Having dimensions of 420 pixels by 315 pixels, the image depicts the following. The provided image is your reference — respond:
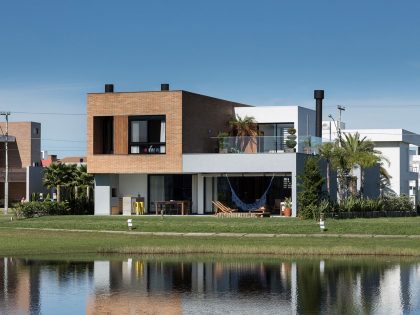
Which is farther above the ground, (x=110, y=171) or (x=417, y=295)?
(x=110, y=171)

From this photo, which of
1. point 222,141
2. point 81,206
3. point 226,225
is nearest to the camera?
point 226,225

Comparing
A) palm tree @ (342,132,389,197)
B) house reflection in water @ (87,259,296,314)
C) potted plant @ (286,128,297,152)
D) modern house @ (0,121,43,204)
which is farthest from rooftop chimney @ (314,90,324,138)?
house reflection in water @ (87,259,296,314)

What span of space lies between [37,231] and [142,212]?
13.4 metres

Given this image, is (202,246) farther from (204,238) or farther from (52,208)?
(52,208)

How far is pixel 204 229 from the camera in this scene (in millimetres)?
47562

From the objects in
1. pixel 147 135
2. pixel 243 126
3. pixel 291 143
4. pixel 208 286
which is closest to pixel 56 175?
pixel 147 135

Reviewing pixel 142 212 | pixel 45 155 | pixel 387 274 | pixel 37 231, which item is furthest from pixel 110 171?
pixel 45 155

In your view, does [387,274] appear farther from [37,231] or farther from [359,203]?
[359,203]

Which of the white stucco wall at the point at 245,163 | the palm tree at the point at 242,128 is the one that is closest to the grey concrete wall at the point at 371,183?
the palm tree at the point at 242,128

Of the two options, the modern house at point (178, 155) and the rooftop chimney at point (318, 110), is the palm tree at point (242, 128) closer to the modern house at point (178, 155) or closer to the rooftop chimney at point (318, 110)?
the modern house at point (178, 155)

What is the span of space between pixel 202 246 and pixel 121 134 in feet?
75.5

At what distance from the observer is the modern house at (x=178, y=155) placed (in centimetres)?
5881

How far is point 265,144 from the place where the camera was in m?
59.3

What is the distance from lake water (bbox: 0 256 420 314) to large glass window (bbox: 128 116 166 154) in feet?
78.1
